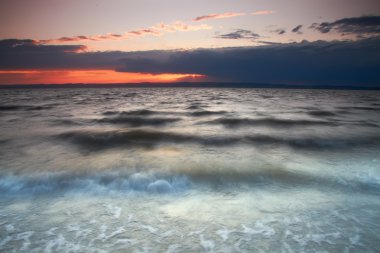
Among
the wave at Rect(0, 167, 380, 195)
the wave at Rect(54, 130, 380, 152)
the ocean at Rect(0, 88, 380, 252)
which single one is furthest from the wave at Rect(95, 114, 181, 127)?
the wave at Rect(0, 167, 380, 195)

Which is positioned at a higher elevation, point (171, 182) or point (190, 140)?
point (171, 182)

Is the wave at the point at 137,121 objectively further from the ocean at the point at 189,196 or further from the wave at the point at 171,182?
the wave at the point at 171,182

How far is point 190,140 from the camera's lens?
1356 cm

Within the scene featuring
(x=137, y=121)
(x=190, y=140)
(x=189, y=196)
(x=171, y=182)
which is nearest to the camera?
(x=189, y=196)

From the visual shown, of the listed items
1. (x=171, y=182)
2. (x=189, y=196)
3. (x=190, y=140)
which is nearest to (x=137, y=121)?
(x=190, y=140)

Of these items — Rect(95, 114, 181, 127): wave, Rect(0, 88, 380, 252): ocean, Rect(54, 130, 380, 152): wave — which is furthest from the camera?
Rect(95, 114, 181, 127): wave

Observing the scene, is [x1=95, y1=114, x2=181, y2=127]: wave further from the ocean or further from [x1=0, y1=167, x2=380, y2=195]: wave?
[x1=0, y1=167, x2=380, y2=195]: wave

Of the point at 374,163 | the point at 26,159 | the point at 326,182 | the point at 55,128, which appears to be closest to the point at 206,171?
the point at 326,182

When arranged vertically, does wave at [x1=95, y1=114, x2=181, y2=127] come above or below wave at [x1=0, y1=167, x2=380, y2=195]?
below

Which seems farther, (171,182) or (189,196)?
(171,182)

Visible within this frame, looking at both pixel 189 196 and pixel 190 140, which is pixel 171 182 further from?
pixel 190 140

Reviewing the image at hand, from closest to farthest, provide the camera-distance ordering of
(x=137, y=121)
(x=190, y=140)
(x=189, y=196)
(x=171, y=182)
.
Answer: (x=189, y=196), (x=171, y=182), (x=190, y=140), (x=137, y=121)

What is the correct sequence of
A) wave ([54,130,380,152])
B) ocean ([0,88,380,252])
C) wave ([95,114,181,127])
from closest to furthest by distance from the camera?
ocean ([0,88,380,252]) → wave ([54,130,380,152]) → wave ([95,114,181,127])

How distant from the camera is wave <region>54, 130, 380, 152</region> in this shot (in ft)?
40.0
